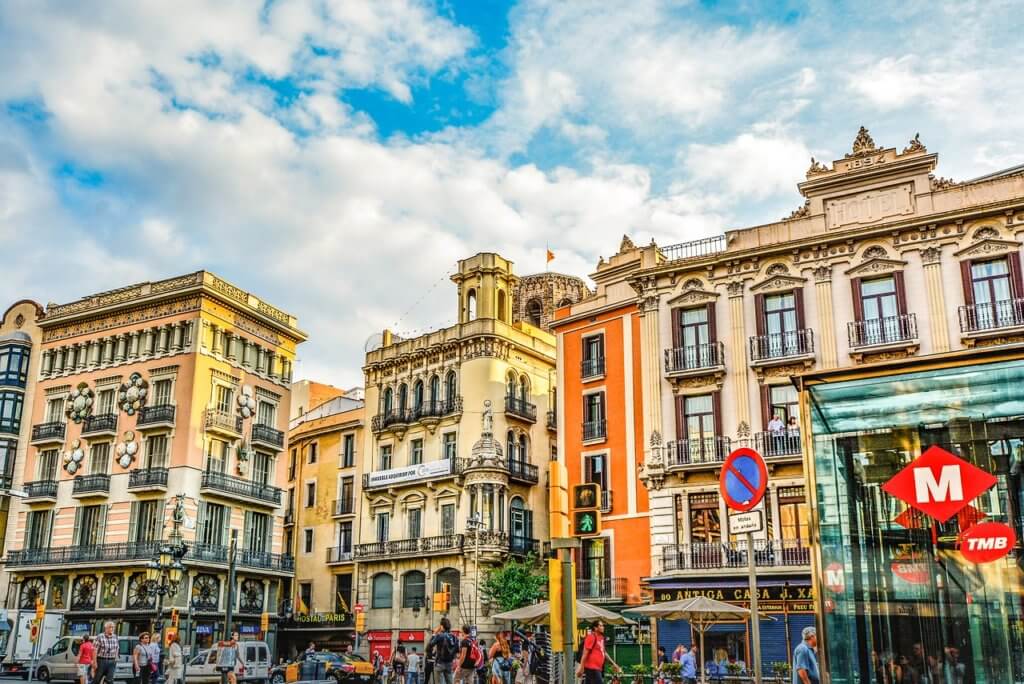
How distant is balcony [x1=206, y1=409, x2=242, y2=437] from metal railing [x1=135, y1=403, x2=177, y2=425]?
1.74 m

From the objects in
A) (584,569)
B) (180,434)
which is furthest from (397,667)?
(180,434)

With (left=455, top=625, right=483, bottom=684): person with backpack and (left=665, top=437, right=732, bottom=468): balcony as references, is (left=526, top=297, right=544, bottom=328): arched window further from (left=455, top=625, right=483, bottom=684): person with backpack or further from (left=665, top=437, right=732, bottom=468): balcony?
(left=455, top=625, right=483, bottom=684): person with backpack

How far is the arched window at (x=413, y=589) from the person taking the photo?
153 feet

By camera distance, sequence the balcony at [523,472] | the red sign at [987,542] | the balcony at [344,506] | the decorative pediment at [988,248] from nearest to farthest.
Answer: the red sign at [987,542]
the decorative pediment at [988,248]
the balcony at [523,472]
the balcony at [344,506]

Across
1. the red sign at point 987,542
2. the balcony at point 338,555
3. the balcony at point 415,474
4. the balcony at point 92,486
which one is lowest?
the red sign at point 987,542

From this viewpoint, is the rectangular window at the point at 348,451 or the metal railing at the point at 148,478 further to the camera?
the rectangular window at the point at 348,451

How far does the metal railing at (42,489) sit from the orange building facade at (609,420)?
27379mm

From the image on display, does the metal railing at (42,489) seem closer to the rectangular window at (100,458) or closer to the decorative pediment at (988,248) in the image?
the rectangular window at (100,458)

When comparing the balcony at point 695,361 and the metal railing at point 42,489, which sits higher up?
the balcony at point 695,361

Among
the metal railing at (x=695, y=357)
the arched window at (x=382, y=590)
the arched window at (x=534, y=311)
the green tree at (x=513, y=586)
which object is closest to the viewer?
the metal railing at (x=695, y=357)

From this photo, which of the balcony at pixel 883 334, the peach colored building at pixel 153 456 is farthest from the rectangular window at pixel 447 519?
the balcony at pixel 883 334

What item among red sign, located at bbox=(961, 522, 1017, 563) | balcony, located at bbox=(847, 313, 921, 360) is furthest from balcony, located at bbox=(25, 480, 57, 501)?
red sign, located at bbox=(961, 522, 1017, 563)

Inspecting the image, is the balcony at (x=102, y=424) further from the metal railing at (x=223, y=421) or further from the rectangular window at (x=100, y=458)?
the metal railing at (x=223, y=421)

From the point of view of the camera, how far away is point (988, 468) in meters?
11.4
